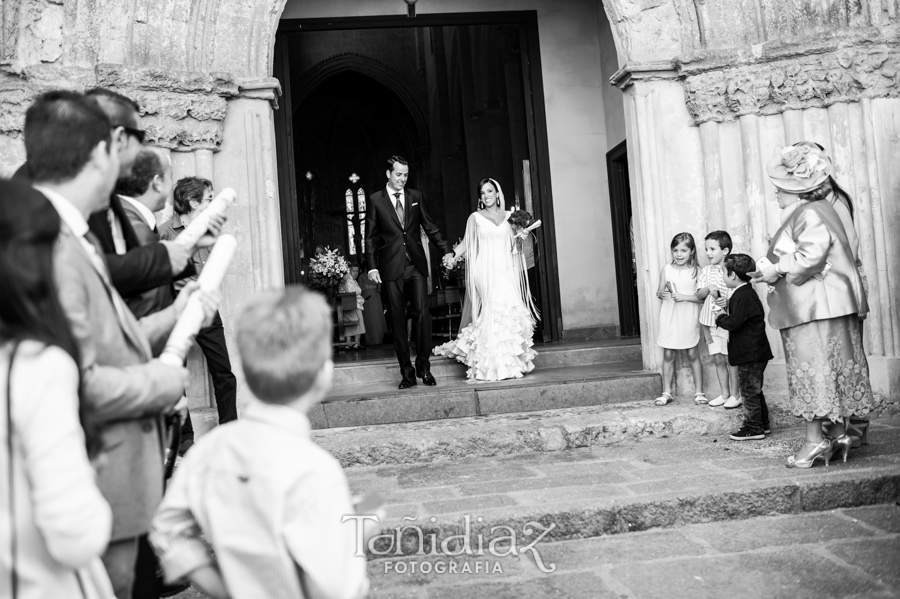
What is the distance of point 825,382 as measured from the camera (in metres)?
4.71

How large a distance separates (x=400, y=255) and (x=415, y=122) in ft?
44.4

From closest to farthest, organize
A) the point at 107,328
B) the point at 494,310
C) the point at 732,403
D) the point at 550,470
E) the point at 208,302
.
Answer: the point at 107,328, the point at 208,302, the point at 550,470, the point at 732,403, the point at 494,310

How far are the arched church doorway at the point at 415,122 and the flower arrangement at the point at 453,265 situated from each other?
36.6 inches

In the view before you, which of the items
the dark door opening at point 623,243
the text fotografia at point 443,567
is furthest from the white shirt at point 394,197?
the text fotografia at point 443,567

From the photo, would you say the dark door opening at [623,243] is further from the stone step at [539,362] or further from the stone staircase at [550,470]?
the stone staircase at [550,470]

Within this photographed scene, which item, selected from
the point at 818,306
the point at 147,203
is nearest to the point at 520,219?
the point at 818,306

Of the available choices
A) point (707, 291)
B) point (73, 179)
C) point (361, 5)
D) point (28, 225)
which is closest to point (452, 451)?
point (707, 291)

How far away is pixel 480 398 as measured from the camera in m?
6.54

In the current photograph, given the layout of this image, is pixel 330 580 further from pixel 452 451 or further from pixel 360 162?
pixel 360 162

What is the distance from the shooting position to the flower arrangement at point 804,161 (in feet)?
15.6

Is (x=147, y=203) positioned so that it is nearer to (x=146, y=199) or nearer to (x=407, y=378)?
(x=146, y=199)

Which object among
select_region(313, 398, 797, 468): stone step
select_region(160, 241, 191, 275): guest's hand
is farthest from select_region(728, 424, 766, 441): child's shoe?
select_region(160, 241, 191, 275): guest's hand

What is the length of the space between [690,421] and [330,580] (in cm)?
482

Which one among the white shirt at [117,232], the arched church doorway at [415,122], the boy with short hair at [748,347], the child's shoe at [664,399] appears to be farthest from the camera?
the arched church doorway at [415,122]
